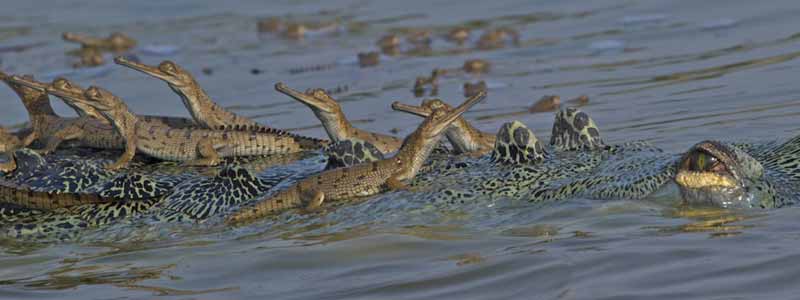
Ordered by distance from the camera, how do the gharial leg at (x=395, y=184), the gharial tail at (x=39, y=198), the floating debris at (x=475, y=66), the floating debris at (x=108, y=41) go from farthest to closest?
the floating debris at (x=108, y=41) < the floating debris at (x=475, y=66) < the gharial tail at (x=39, y=198) < the gharial leg at (x=395, y=184)

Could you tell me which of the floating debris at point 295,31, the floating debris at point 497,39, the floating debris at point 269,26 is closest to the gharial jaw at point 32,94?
the floating debris at point 497,39

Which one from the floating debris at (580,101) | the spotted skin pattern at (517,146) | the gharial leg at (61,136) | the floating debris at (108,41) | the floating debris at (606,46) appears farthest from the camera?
the floating debris at (108,41)

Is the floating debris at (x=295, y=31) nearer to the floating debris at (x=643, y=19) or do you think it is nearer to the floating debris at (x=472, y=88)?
the floating debris at (x=643, y=19)

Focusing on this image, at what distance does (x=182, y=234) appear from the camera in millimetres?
7094

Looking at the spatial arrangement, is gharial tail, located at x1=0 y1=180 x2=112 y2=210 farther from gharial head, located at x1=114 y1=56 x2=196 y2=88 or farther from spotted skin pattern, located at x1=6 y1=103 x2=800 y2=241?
gharial head, located at x1=114 y1=56 x2=196 y2=88

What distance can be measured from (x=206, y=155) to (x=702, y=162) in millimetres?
3485

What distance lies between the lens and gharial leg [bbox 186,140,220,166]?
332 inches

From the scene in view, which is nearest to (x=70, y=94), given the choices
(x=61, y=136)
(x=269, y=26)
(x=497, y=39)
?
(x=61, y=136)

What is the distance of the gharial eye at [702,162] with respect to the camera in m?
6.10

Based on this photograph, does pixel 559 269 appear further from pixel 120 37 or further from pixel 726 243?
pixel 120 37

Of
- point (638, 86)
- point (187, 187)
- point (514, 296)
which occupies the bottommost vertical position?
point (514, 296)

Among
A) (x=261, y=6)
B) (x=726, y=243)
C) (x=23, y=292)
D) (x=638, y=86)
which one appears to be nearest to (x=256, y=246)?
(x=23, y=292)

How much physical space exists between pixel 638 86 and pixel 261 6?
8362 mm

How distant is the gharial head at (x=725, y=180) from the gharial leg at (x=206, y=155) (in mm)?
3205
